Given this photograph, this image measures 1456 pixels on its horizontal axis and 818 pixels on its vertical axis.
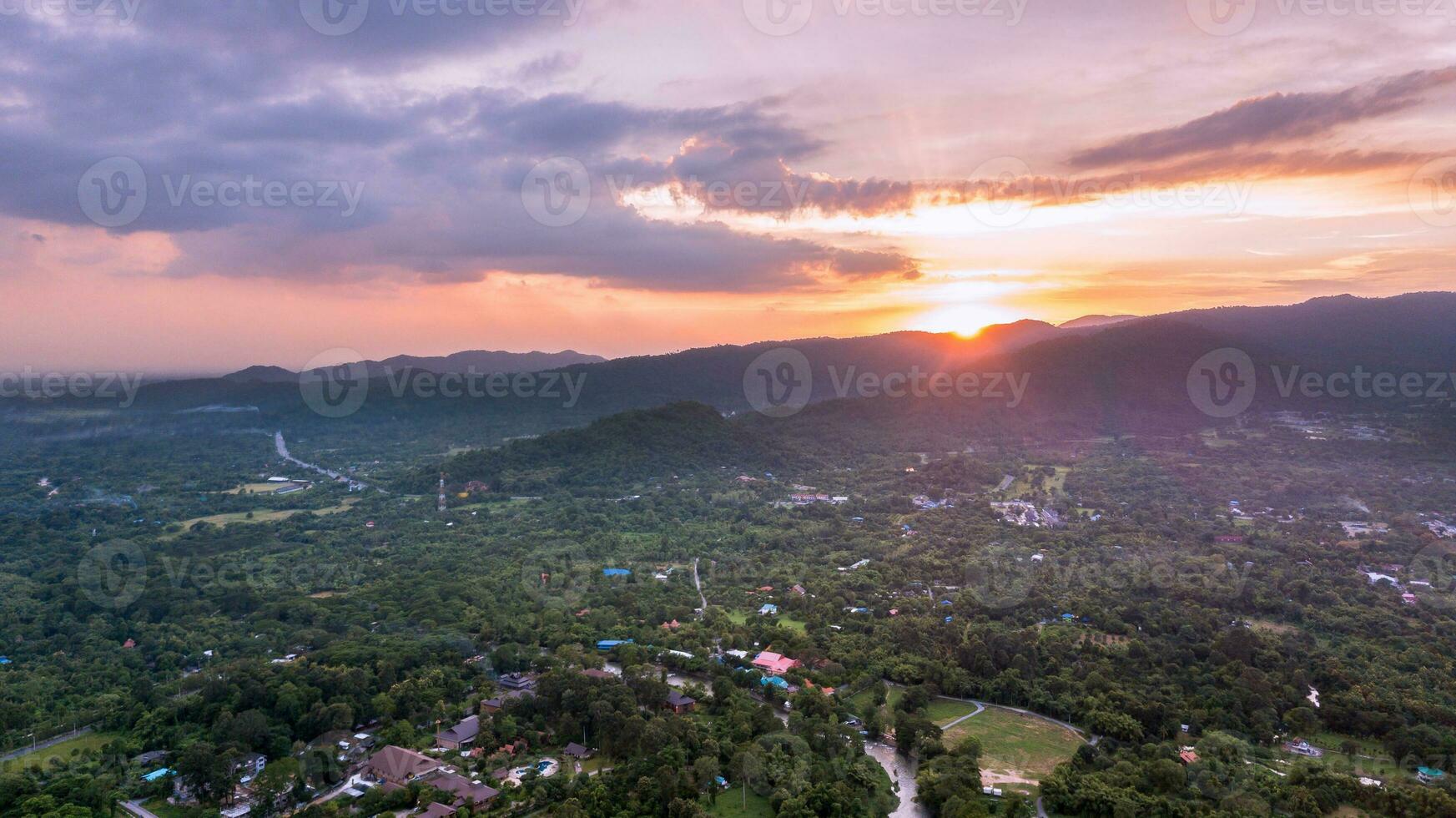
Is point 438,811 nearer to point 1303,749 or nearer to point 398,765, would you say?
point 398,765

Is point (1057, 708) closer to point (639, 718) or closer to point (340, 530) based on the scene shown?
point (639, 718)

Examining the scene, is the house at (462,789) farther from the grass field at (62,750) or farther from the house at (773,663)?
the grass field at (62,750)

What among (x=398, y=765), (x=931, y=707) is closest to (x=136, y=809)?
(x=398, y=765)

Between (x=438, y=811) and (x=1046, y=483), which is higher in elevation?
(x=438, y=811)

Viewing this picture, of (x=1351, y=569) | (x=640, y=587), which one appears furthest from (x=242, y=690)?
(x=1351, y=569)

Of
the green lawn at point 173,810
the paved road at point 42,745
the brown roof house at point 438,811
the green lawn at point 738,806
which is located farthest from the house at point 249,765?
the green lawn at point 738,806

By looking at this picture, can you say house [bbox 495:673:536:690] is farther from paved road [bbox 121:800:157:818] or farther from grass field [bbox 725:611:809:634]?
paved road [bbox 121:800:157:818]
